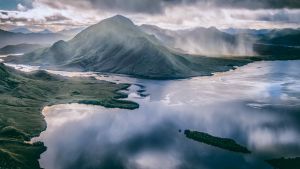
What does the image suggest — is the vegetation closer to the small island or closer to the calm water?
the calm water

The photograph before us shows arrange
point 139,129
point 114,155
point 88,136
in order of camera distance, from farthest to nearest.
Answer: point 139,129 → point 88,136 → point 114,155

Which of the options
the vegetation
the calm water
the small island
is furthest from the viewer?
the small island

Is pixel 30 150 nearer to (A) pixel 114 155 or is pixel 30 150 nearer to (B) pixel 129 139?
(A) pixel 114 155

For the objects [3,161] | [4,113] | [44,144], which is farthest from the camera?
[4,113]

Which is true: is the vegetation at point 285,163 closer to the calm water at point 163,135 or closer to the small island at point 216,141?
the calm water at point 163,135

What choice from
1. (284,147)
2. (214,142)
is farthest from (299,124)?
(214,142)

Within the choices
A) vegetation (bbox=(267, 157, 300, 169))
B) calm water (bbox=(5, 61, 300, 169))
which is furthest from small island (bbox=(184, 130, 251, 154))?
vegetation (bbox=(267, 157, 300, 169))

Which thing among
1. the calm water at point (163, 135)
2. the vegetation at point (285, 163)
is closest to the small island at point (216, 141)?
the calm water at point (163, 135)
